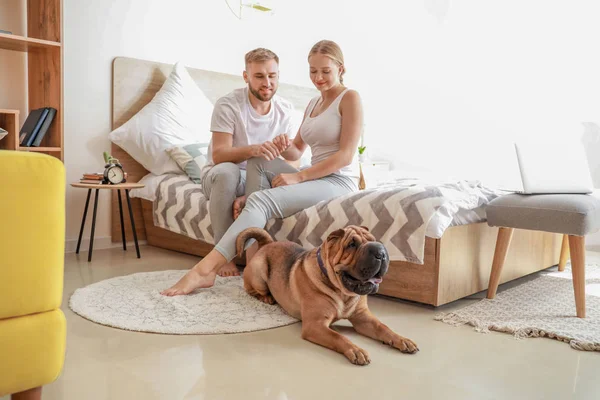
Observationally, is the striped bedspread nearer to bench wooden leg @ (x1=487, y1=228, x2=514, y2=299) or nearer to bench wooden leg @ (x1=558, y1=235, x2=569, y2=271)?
bench wooden leg @ (x1=487, y1=228, x2=514, y2=299)

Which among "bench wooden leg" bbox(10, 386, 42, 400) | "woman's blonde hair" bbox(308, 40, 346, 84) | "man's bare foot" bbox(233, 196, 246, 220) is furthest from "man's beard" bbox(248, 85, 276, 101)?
"bench wooden leg" bbox(10, 386, 42, 400)

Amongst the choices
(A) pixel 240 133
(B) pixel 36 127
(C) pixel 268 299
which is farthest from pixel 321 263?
(B) pixel 36 127

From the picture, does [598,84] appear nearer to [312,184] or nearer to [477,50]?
[477,50]

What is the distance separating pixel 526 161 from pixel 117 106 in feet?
8.02

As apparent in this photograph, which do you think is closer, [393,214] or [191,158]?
[393,214]

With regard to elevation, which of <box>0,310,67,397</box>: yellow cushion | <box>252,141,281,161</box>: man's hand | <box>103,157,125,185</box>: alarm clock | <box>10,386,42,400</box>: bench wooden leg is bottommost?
<box>10,386,42,400</box>: bench wooden leg

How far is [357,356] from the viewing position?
1.59 metres

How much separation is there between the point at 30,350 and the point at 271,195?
55.0 inches

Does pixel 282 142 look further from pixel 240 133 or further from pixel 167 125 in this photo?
pixel 167 125

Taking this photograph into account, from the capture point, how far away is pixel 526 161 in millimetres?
2256

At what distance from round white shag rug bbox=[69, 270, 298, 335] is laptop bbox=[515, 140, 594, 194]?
110cm

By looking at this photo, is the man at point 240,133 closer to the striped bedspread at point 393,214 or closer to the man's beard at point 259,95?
the man's beard at point 259,95

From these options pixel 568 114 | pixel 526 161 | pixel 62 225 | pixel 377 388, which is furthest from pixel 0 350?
pixel 568 114

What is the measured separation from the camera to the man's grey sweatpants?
8.61 ft
